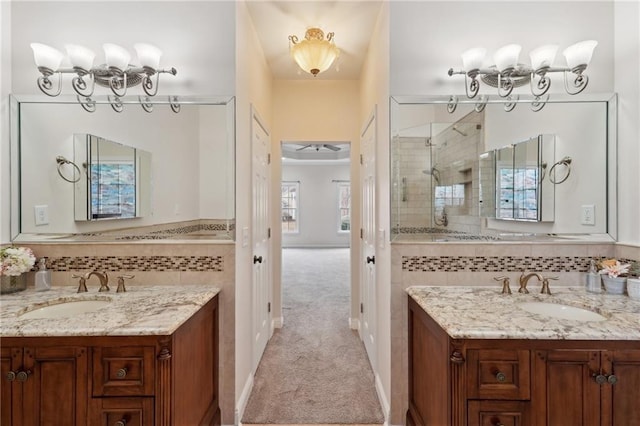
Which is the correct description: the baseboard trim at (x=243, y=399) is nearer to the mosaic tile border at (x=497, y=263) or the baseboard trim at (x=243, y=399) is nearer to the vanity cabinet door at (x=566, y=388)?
the mosaic tile border at (x=497, y=263)

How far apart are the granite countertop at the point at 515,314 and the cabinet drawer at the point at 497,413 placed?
286 mm

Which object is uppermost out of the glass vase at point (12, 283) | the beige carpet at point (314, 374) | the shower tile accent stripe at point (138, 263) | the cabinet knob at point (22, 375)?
the shower tile accent stripe at point (138, 263)

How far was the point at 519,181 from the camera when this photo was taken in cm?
203

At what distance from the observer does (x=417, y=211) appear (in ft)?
6.58

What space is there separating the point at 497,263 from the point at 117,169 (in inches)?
97.7

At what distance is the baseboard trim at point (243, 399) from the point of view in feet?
6.58

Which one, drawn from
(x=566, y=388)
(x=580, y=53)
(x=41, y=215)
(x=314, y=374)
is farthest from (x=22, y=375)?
(x=580, y=53)

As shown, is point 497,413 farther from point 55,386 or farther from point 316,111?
point 316,111

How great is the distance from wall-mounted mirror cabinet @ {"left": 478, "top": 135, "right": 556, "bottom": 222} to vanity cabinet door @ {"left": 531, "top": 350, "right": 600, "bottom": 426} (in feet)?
3.01

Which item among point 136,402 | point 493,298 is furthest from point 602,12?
point 136,402

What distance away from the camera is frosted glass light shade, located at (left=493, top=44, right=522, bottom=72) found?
1834 mm

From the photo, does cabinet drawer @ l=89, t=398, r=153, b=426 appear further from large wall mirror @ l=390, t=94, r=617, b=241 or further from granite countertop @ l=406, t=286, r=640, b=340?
large wall mirror @ l=390, t=94, r=617, b=241

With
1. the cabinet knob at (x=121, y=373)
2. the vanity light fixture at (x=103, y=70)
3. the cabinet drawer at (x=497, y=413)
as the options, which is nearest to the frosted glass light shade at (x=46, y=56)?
the vanity light fixture at (x=103, y=70)

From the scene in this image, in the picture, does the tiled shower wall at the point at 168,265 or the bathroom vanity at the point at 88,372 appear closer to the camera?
the bathroom vanity at the point at 88,372
